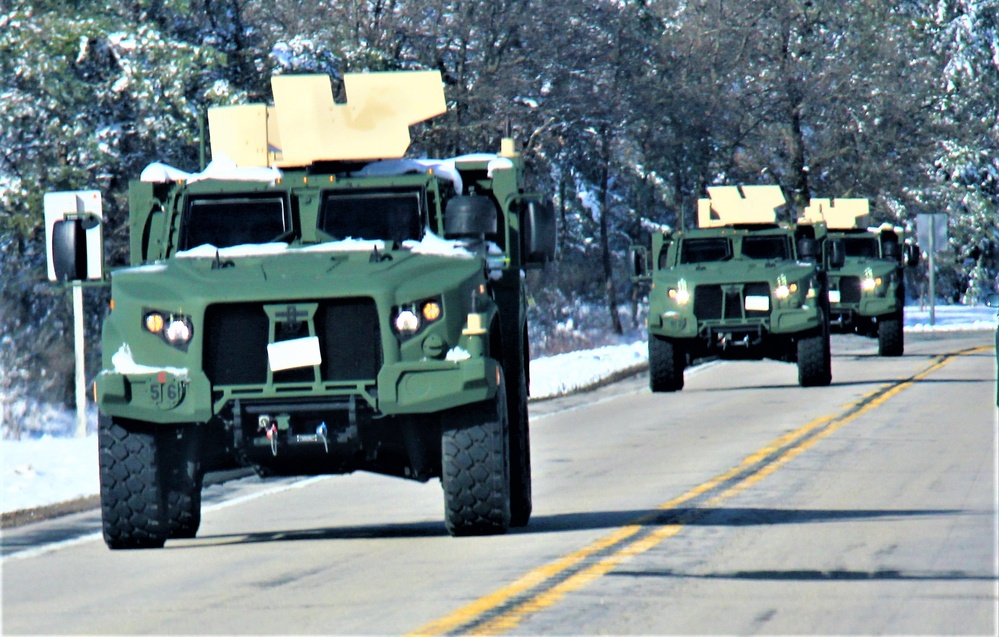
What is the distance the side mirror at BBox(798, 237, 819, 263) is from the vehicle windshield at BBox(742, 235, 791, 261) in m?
0.19

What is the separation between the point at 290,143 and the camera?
11.6m

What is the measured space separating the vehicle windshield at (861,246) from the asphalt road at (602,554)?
14.9 meters

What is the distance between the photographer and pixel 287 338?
31.9 ft

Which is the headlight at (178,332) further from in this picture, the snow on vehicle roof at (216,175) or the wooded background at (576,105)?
the wooded background at (576,105)

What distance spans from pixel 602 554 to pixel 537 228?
6.81ft

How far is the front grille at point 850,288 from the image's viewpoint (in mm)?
30719

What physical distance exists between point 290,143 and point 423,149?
24514 mm

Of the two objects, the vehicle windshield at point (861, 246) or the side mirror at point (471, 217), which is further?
the vehicle windshield at point (861, 246)

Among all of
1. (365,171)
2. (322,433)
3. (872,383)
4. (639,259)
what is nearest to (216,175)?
(365,171)

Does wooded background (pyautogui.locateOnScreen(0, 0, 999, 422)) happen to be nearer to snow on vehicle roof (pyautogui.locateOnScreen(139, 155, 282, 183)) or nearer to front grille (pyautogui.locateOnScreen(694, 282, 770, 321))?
front grille (pyautogui.locateOnScreen(694, 282, 770, 321))

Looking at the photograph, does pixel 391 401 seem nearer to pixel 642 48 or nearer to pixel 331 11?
pixel 331 11

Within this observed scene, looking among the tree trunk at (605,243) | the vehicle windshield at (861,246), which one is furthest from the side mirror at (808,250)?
the tree trunk at (605,243)

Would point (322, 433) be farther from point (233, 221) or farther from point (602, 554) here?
point (233, 221)

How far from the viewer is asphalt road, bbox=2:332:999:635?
782 centimetres
